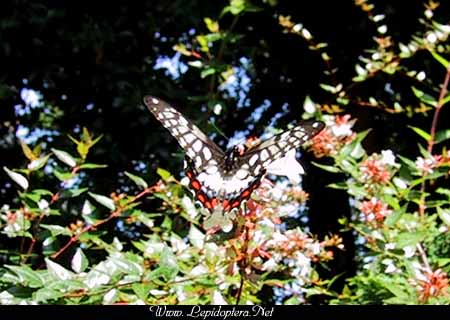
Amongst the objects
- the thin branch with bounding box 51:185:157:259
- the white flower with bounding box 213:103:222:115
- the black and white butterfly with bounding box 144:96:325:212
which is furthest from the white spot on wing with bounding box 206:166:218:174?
the white flower with bounding box 213:103:222:115

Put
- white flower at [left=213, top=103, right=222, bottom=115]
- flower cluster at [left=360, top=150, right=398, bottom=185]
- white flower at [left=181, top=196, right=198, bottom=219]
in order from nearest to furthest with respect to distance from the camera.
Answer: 1. flower cluster at [left=360, top=150, right=398, bottom=185]
2. white flower at [left=181, top=196, right=198, bottom=219]
3. white flower at [left=213, top=103, right=222, bottom=115]

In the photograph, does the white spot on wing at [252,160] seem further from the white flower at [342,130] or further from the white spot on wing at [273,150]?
the white flower at [342,130]

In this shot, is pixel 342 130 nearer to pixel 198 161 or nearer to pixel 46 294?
pixel 198 161

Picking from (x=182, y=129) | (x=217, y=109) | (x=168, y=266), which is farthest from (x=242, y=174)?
(x=217, y=109)

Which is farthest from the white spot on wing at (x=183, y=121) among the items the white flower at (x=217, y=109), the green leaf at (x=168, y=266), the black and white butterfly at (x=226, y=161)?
the white flower at (x=217, y=109)

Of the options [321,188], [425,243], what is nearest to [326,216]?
[321,188]

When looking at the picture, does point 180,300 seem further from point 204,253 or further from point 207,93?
point 207,93

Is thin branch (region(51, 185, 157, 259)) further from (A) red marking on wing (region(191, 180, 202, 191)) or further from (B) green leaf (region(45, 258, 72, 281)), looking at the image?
(A) red marking on wing (region(191, 180, 202, 191))

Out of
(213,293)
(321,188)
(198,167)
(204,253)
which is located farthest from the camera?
(321,188)
